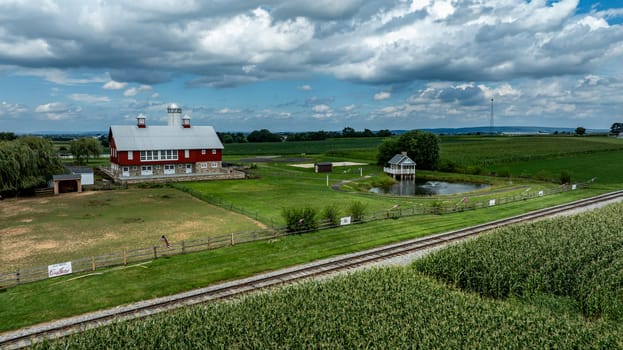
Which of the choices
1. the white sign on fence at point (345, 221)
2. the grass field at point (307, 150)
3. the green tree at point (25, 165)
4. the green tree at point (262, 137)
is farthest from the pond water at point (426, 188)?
the green tree at point (262, 137)

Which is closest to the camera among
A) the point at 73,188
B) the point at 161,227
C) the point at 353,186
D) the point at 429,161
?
the point at 161,227

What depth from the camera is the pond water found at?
58.2 meters

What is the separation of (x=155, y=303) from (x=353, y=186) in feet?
148

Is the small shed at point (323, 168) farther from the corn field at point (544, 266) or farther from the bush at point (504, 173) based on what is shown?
the corn field at point (544, 266)

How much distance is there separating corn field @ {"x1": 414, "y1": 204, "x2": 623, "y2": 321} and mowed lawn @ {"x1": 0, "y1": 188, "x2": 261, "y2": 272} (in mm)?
17067

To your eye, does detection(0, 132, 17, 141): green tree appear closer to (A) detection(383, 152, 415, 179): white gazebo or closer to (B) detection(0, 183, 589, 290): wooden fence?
(A) detection(383, 152, 415, 179): white gazebo

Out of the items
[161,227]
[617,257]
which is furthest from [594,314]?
[161,227]

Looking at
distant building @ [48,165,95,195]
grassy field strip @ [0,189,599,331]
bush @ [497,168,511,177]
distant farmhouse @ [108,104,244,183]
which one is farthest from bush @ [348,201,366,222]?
bush @ [497,168,511,177]

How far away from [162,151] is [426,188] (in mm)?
42216

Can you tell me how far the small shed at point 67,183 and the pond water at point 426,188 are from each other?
4018 centimetres

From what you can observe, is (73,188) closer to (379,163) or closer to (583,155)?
(379,163)

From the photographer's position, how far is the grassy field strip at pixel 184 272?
17.8 meters

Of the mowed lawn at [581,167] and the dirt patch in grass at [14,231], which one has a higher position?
the mowed lawn at [581,167]

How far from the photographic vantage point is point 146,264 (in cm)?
2306
